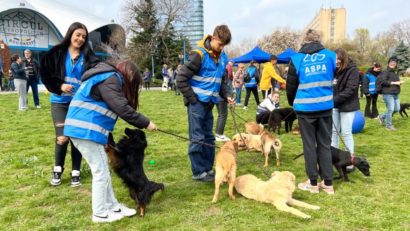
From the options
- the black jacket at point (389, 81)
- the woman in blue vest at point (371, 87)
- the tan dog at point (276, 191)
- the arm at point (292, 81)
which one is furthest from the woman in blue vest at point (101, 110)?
the woman in blue vest at point (371, 87)

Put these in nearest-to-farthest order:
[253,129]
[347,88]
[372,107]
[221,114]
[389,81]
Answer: [347,88]
[253,129]
[221,114]
[389,81]
[372,107]

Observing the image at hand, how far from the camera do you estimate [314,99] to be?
3.79m

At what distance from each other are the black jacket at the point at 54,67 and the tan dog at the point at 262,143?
112 inches

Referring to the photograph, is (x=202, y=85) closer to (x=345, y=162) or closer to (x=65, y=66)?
(x=65, y=66)

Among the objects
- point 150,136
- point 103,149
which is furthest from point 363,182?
point 150,136

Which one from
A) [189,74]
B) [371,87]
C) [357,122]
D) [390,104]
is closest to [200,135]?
[189,74]

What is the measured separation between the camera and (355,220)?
10.8 feet

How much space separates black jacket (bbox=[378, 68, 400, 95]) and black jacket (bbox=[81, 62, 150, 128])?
7.53 m

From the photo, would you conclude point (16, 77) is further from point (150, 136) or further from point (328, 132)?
point (328, 132)

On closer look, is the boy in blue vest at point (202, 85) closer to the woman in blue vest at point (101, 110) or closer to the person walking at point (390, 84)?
the woman in blue vest at point (101, 110)

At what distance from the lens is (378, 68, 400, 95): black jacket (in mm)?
8180

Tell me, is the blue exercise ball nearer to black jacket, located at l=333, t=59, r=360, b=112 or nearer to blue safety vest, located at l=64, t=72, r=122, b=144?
black jacket, located at l=333, t=59, r=360, b=112

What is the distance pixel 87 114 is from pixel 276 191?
88.5 inches

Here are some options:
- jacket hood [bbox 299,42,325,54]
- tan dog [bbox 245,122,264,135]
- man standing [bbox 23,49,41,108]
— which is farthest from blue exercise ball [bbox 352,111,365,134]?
man standing [bbox 23,49,41,108]
